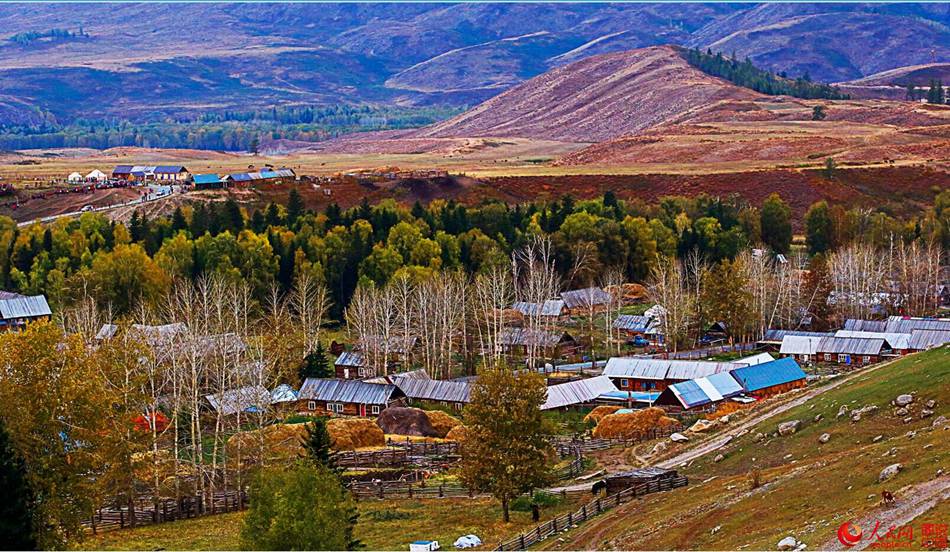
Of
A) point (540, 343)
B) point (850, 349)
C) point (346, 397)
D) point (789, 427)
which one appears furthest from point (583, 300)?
point (789, 427)

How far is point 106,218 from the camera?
124 meters

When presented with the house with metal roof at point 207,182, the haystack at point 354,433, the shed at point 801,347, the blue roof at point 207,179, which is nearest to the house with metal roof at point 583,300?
the shed at point 801,347

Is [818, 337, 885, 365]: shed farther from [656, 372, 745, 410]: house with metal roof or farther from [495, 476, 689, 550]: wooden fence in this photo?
Answer: [495, 476, 689, 550]: wooden fence

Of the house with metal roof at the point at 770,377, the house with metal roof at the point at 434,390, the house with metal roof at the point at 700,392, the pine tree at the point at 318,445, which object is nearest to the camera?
the pine tree at the point at 318,445

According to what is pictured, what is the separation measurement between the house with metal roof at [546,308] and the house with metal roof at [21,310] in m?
35.5

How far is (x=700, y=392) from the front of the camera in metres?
71.9

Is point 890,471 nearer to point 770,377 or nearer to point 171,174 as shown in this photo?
point 770,377

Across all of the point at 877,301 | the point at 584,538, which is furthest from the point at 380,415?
the point at 877,301

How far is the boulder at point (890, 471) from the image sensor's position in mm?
36906

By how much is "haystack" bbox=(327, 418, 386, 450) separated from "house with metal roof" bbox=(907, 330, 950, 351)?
38.7 m

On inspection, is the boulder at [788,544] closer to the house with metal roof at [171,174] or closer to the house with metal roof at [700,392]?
the house with metal roof at [700,392]

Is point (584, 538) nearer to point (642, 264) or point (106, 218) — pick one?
point (642, 264)

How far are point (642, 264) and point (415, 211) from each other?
24.3 meters

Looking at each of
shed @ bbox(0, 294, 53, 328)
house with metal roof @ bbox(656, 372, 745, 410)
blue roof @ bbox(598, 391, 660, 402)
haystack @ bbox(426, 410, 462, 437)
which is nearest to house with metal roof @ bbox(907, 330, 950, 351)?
house with metal roof @ bbox(656, 372, 745, 410)
